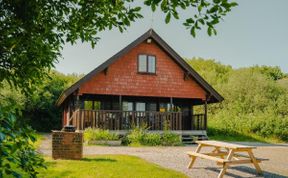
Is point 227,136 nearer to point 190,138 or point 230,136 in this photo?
point 230,136

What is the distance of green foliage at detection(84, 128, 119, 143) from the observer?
18219 mm

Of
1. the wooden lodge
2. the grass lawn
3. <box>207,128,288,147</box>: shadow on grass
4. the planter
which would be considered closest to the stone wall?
the grass lawn

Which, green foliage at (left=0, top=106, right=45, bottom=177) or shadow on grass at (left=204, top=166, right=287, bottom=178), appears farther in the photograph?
shadow on grass at (left=204, top=166, right=287, bottom=178)

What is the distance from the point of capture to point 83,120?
19594mm

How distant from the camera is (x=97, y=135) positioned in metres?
18.3

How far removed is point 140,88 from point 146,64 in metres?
1.56

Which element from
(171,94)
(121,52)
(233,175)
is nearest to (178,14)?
(233,175)

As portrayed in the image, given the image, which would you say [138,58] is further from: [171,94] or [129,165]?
[129,165]

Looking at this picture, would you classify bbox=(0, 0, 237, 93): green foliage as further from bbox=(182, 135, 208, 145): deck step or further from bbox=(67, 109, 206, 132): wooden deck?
bbox=(182, 135, 208, 145): deck step

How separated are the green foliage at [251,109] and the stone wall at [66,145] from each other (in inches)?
688

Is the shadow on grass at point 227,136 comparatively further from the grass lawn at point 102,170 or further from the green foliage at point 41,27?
the green foliage at point 41,27

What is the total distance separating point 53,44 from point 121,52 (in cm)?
1421

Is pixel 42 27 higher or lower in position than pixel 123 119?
higher

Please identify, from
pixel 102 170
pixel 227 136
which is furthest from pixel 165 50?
pixel 102 170
